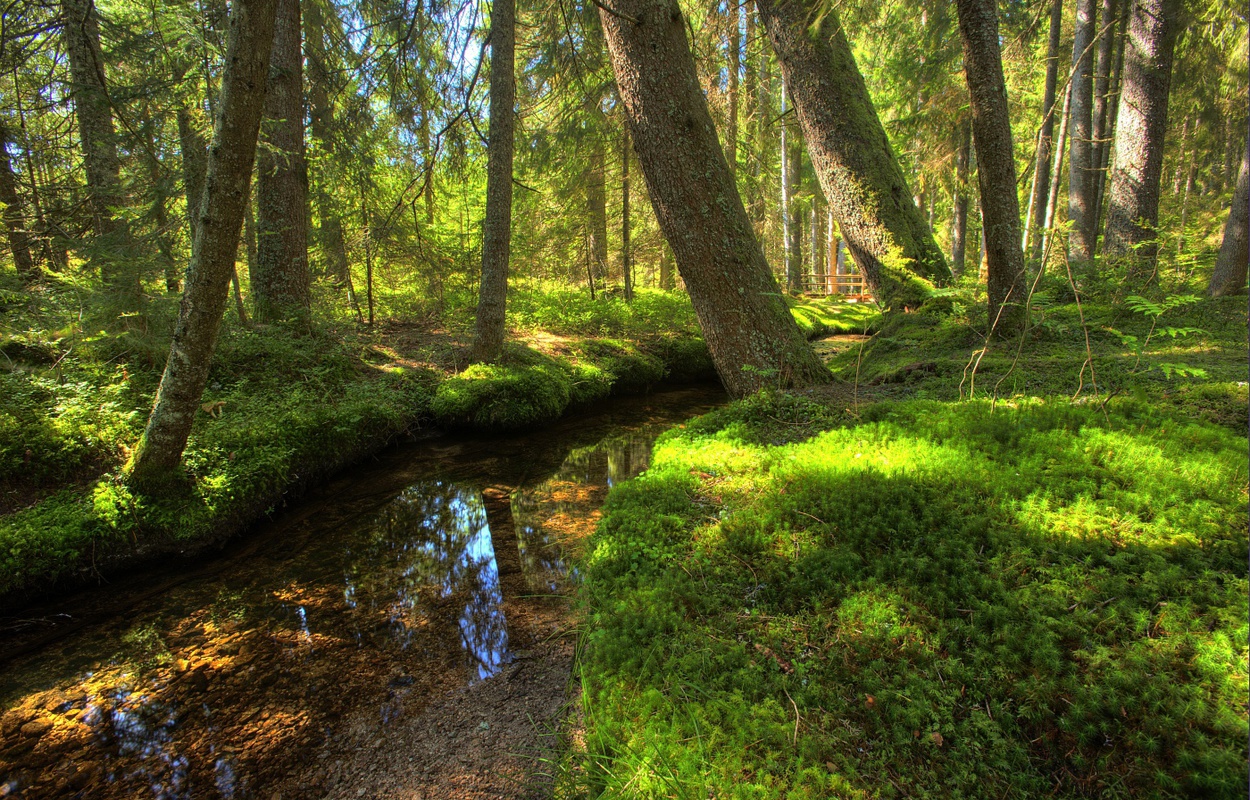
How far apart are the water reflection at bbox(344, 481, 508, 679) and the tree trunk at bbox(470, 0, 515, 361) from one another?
130 inches

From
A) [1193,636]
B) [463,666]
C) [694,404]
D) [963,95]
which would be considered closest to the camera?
[1193,636]

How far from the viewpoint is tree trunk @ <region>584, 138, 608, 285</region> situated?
12.1 meters

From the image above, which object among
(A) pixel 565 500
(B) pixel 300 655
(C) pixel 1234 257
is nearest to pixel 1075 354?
(C) pixel 1234 257

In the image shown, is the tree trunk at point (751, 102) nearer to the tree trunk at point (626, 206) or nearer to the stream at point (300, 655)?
the tree trunk at point (626, 206)

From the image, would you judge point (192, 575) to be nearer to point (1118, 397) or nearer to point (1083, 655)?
point (1083, 655)

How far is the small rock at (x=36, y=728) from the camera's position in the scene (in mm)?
2748

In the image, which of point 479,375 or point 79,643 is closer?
point 79,643

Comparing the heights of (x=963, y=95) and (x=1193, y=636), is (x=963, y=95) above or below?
above

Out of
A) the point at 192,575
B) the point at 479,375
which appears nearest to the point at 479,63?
the point at 479,375

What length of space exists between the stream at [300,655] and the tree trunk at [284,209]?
403 centimetres

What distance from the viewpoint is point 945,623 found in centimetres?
207

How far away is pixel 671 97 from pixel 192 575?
5704 millimetres

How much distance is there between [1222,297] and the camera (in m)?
6.67

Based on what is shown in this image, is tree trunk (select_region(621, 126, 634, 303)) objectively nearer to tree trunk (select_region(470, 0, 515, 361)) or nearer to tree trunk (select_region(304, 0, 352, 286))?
tree trunk (select_region(470, 0, 515, 361))
